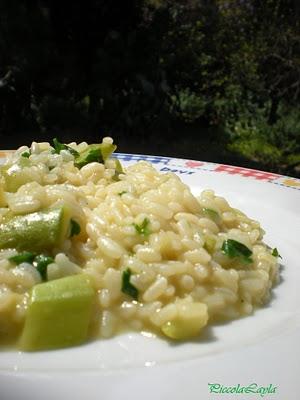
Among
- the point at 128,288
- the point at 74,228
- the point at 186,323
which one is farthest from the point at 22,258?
the point at 186,323

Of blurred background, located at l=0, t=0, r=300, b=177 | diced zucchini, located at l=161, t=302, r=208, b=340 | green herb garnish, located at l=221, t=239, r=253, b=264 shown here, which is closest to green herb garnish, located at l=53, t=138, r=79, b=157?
green herb garnish, located at l=221, t=239, r=253, b=264

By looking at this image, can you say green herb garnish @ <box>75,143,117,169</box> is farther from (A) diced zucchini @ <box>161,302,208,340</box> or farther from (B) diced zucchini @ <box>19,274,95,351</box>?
(A) diced zucchini @ <box>161,302,208,340</box>

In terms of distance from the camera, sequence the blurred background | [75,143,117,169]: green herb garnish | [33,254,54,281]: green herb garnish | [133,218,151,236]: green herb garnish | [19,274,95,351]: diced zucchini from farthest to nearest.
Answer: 1. the blurred background
2. [75,143,117,169]: green herb garnish
3. [133,218,151,236]: green herb garnish
4. [33,254,54,281]: green herb garnish
5. [19,274,95,351]: diced zucchini

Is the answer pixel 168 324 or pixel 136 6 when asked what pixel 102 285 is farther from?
pixel 136 6

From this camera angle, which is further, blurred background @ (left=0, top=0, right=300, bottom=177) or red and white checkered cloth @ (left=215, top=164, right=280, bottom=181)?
blurred background @ (left=0, top=0, right=300, bottom=177)

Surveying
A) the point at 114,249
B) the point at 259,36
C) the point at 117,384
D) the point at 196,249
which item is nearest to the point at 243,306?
the point at 196,249

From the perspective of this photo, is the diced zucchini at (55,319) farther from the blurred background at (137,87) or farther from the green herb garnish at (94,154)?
the blurred background at (137,87)

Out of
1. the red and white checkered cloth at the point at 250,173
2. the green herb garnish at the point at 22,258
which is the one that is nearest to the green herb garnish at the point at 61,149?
the green herb garnish at the point at 22,258
